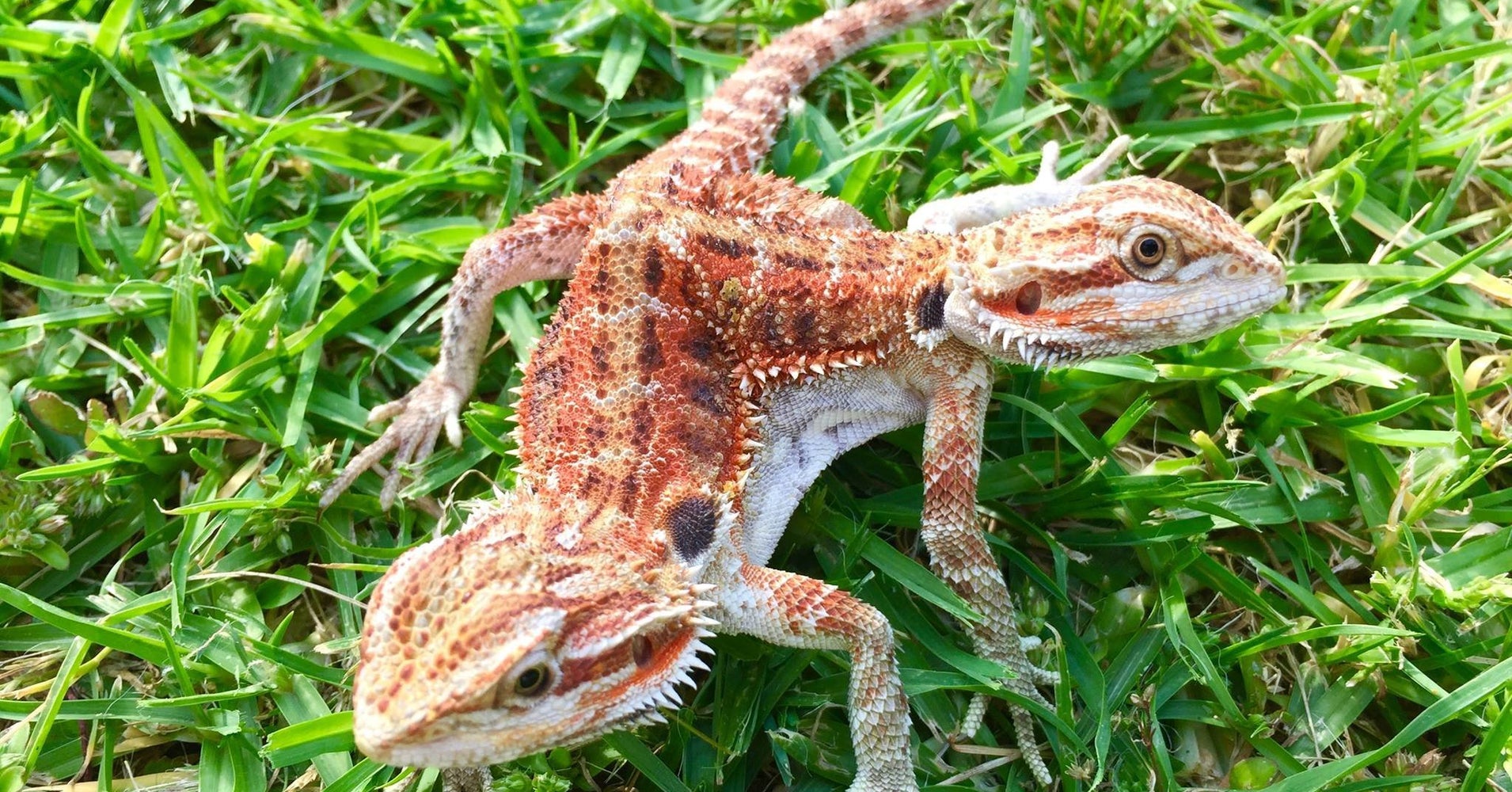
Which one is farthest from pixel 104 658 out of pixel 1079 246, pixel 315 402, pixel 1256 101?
pixel 1256 101

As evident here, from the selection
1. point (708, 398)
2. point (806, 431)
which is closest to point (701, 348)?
point (708, 398)

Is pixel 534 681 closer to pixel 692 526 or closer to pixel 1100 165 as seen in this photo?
pixel 692 526

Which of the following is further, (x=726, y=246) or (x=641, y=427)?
(x=726, y=246)

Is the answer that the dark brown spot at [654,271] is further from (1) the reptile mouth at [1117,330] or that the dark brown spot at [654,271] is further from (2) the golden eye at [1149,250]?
(2) the golden eye at [1149,250]

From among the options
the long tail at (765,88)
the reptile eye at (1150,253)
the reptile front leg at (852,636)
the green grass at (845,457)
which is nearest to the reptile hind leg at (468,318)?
the green grass at (845,457)

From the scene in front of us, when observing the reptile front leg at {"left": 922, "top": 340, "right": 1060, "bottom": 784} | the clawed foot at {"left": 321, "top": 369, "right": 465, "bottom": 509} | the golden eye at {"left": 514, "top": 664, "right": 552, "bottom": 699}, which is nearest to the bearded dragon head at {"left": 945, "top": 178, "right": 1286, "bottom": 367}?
the reptile front leg at {"left": 922, "top": 340, "right": 1060, "bottom": 784}
